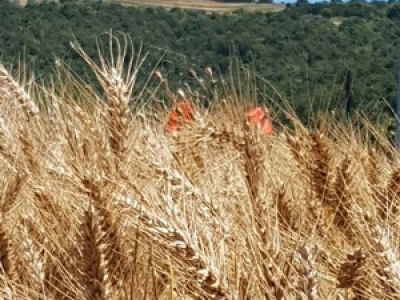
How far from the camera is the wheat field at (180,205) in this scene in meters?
1.39

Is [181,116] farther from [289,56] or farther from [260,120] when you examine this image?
[289,56]

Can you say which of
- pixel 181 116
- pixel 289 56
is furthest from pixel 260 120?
pixel 289 56

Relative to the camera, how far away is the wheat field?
4.56 feet

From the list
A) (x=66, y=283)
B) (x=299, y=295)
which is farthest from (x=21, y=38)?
(x=299, y=295)

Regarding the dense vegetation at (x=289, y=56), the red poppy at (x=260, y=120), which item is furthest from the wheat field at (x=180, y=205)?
the dense vegetation at (x=289, y=56)

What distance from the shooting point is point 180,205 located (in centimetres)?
146

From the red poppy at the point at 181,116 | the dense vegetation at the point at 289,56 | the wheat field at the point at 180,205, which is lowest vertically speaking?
the dense vegetation at the point at 289,56

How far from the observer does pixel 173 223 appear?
129cm

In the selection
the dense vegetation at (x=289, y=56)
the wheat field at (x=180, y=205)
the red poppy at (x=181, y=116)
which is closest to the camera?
the wheat field at (x=180, y=205)

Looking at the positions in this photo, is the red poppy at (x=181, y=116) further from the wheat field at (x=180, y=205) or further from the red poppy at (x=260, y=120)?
the red poppy at (x=260, y=120)

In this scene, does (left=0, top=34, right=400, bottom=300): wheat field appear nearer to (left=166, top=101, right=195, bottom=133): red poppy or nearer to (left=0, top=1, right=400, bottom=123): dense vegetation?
(left=166, top=101, right=195, bottom=133): red poppy

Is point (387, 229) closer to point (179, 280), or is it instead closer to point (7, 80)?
point (179, 280)

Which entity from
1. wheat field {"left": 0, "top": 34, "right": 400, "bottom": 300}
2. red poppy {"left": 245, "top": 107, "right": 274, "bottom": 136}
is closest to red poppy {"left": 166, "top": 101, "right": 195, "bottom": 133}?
wheat field {"left": 0, "top": 34, "right": 400, "bottom": 300}

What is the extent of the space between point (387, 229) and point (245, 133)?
22.1 inches
